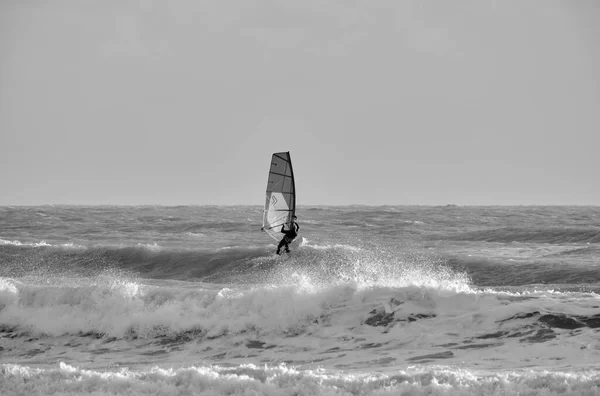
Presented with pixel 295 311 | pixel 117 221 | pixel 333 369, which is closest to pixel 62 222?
pixel 117 221

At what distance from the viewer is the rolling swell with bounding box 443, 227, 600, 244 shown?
25.5m

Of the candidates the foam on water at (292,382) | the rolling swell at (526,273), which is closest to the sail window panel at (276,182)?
the rolling swell at (526,273)

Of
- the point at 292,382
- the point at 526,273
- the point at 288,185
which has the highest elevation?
the point at 288,185

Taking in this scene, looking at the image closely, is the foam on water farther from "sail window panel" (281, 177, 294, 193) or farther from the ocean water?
"sail window panel" (281, 177, 294, 193)

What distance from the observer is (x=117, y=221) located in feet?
118

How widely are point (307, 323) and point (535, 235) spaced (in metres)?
15.7

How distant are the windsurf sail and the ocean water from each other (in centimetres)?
188

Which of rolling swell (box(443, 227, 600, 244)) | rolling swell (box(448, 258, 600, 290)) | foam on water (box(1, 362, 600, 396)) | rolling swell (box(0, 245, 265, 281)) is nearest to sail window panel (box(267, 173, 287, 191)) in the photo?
rolling swell (box(0, 245, 265, 281))

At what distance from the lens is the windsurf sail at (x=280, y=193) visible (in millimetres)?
16406

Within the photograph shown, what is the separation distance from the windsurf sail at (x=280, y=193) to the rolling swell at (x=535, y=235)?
1137 cm

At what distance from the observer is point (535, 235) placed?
2645cm

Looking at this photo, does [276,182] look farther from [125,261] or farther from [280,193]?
[125,261]

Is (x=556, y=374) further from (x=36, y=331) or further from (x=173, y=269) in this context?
(x=173, y=269)

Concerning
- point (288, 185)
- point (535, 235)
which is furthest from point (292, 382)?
point (535, 235)
